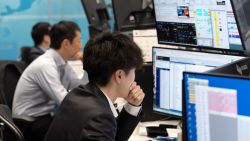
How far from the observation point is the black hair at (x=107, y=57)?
1672mm

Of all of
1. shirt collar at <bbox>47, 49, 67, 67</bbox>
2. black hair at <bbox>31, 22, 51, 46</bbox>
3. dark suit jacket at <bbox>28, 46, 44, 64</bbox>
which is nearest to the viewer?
shirt collar at <bbox>47, 49, 67, 67</bbox>

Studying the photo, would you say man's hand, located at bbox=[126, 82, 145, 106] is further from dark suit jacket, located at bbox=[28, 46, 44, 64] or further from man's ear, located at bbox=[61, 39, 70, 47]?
dark suit jacket, located at bbox=[28, 46, 44, 64]

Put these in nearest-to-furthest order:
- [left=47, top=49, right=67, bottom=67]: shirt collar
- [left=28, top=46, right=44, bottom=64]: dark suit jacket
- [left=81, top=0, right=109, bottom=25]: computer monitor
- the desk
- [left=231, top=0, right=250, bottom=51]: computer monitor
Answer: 1. [left=231, top=0, right=250, bottom=51]: computer monitor
2. the desk
3. [left=47, top=49, right=67, bottom=67]: shirt collar
4. [left=81, top=0, right=109, bottom=25]: computer monitor
5. [left=28, top=46, right=44, bottom=64]: dark suit jacket

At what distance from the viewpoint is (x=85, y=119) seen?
1.49m

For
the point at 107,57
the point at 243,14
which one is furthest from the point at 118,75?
the point at 243,14

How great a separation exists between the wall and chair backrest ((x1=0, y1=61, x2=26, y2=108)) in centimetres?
293

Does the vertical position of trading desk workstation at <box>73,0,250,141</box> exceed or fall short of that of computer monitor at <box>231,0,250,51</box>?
it falls short

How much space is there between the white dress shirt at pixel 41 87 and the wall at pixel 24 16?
9.97ft

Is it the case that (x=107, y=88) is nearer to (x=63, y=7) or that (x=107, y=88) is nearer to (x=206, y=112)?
(x=206, y=112)

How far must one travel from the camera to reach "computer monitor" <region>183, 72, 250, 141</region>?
4.14 ft

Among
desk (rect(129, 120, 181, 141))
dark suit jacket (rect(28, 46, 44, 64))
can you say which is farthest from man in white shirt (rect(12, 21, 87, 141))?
dark suit jacket (rect(28, 46, 44, 64))

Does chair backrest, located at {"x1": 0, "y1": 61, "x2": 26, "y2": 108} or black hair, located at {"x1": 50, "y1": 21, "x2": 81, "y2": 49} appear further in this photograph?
black hair, located at {"x1": 50, "y1": 21, "x2": 81, "y2": 49}

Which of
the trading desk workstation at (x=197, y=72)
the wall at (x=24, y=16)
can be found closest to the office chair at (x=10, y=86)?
the trading desk workstation at (x=197, y=72)

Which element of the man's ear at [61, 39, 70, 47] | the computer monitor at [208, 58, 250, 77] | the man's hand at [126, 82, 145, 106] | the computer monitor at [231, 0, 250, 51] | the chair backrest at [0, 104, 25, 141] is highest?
the computer monitor at [231, 0, 250, 51]
